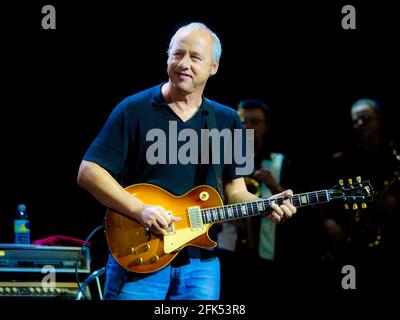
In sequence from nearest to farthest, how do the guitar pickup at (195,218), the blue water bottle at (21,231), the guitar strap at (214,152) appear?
the guitar pickup at (195,218), the guitar strap at (214,152), the blue water bottle at (21,231)

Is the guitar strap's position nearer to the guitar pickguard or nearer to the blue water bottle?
the guitar pickguard

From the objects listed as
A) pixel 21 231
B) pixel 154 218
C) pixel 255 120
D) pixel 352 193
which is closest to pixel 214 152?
pixel 154 218

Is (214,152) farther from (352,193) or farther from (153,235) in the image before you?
(352,193)

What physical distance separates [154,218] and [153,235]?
22 centimetres

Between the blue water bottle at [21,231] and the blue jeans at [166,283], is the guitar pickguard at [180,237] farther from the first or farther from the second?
the blue water bottle at [21,231]

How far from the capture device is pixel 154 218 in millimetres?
3238

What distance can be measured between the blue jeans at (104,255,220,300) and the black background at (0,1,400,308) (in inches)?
85.3

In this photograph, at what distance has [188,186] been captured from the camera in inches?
139

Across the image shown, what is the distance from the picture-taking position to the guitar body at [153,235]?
3.38 metres

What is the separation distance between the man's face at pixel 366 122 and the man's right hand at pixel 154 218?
3438 millimetres

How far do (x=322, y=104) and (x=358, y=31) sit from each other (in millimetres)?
868

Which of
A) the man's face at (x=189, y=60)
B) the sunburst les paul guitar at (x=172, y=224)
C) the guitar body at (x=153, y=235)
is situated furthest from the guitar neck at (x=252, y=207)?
the man's face at (x=189, y=60)
